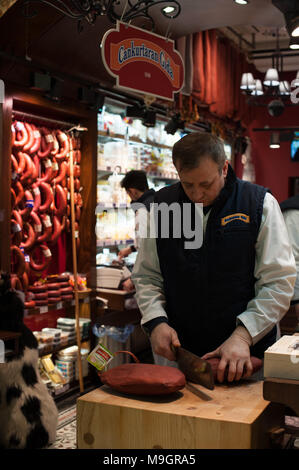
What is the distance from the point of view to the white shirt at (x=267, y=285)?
6.64ft

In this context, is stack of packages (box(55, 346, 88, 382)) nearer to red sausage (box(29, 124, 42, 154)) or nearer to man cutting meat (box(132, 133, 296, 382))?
red sausage (box(29, 124, 42, 154))

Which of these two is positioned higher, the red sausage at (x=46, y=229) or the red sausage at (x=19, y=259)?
the red sausage at (x=46, y=229)

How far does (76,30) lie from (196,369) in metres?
3.65

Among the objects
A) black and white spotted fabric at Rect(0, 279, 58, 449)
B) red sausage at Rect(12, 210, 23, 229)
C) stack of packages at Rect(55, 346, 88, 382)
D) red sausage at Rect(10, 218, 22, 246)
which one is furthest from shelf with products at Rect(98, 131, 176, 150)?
black and white spotted fabric at Rect(0, 279, 58, 449)

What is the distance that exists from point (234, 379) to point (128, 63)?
2219mm

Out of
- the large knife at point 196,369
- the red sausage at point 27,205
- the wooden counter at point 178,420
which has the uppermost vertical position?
the red sausage at point 27,205

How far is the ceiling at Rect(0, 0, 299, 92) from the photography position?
14.1 feet

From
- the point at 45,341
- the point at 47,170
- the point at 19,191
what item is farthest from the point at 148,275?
the point at 47,170

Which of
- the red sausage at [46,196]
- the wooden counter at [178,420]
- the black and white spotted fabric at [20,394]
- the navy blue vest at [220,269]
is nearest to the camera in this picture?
the wooden counter at [178,420]

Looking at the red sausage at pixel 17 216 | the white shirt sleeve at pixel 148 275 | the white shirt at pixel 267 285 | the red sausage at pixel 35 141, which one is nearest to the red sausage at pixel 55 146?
the red sausage at pixel 35 141

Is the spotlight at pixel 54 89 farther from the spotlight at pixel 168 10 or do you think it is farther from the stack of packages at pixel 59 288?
the stack of packages at pixel 59 288

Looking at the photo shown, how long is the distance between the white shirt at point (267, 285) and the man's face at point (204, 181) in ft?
0.36

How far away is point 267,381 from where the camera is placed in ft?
5.14

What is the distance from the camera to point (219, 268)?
7.11 ft
